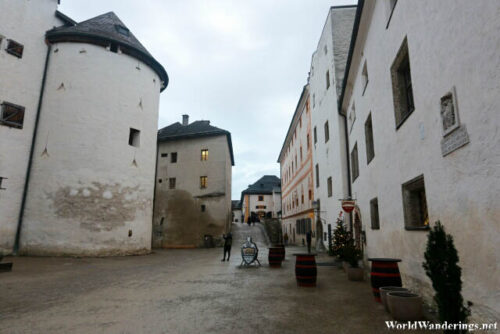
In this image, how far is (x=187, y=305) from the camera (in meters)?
5.96

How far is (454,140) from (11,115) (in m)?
19.9

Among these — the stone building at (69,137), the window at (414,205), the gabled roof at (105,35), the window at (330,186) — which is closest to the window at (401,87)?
the window at (414,205)

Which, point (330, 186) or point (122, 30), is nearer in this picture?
point (330, 186)

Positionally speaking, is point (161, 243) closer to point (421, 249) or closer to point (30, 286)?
point (30, 286)

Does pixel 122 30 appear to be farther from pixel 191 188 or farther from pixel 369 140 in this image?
pixel 369 140

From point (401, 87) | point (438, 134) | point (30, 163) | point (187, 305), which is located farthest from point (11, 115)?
point (438, 134)

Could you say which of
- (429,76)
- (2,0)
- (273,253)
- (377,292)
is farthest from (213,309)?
(2,0)

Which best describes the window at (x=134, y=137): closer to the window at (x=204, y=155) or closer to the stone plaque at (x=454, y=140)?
the window at (x=204, y=155)

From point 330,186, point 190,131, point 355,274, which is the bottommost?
point 355,274

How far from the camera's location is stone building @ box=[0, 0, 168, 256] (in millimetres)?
16125

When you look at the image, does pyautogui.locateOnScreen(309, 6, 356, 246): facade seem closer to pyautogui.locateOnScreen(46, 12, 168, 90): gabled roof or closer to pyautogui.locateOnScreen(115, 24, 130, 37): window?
pyautogui.locateOnScreen(46, 12, 168, 90): gabled roof

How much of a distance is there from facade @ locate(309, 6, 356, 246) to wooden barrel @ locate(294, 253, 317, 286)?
8.05 m

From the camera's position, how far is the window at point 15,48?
1630 centimetres

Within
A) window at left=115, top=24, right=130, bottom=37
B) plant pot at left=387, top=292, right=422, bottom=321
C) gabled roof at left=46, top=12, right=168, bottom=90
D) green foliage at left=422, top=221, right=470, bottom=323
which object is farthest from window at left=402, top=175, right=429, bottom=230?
window at left=115, top=24, right=130, bottom=37
